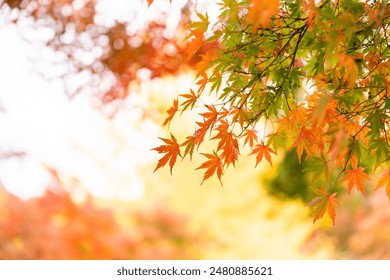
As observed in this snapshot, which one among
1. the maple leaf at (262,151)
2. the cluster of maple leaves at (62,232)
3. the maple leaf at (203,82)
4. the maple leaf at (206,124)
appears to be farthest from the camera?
the cluster of maple leaves at (62,232)

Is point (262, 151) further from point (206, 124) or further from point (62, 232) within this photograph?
point (62, 232)

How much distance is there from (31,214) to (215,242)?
203 cm

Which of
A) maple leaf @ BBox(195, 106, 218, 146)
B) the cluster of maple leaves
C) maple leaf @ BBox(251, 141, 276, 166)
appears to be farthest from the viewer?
the cluster of maple leaves

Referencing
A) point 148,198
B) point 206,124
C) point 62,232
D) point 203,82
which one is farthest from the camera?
point 148,198

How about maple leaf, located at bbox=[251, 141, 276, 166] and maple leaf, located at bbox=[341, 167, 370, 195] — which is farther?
maple leaf, located at bbox=[251, 141, 276, 166]

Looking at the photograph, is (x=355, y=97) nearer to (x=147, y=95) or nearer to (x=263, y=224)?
(x=147, y=95)

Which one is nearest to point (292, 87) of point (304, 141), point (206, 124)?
point (304, 141)

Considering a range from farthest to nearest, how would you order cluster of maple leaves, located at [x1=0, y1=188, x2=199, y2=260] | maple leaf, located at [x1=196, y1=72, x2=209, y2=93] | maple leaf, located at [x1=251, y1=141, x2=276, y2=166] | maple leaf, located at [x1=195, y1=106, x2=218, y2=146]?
1. cluster of maple leaves, located at [x1=0, y1=188, x2=199, y2=260]
2. maple leaf, located at [x1=251, y1=141, x2=276, y2=166]
3. maple leaf, located at [x1=196, y1=72, x2=209, y2=93]
4. maple leaf, located at [x1=195, y1=106, x2=218, y2=146]

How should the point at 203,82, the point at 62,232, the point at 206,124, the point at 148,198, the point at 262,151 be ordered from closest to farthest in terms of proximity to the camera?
the point at 206,124, the point at 203,82, the point at 262,151, the point at 62,232, the point at 148,198

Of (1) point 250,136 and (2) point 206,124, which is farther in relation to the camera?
(1) point 250,136

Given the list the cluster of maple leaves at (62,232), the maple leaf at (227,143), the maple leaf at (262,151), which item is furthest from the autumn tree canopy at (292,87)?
the cluster of maple leaves at (62,232)

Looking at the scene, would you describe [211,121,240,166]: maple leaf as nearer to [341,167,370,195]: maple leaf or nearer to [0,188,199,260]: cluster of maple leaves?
[341,167,370,195]: maple leaf

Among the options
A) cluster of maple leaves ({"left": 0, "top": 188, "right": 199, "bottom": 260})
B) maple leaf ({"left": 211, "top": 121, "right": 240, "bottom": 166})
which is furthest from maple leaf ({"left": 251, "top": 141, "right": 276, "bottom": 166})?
cluster of maple leaves ({"left": 0, "top": 188, "right": 199, "bottom": 260})

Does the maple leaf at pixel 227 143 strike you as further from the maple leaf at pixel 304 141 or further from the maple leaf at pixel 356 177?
the maple leaf at pixel 356 177
